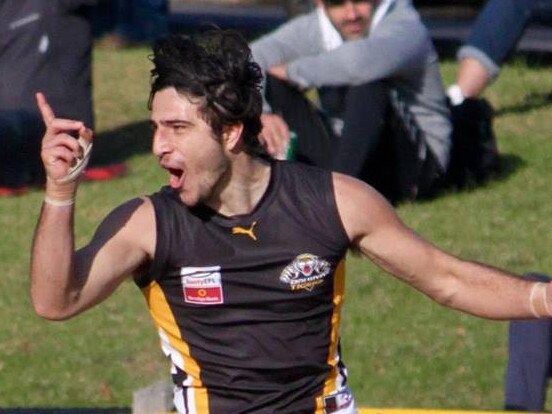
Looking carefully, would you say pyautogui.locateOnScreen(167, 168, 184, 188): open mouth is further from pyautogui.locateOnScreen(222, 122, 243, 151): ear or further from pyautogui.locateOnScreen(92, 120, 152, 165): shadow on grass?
pyautogui.locateOnScreen(92, 120, 152, 165): shadow on grass

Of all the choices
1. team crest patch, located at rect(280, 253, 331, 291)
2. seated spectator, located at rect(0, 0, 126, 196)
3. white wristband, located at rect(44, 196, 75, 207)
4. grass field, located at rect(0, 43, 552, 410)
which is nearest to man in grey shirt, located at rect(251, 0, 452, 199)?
grass field, located at rect(0, 43, 552, 410)

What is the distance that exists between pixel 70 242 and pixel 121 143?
5722 millimetres

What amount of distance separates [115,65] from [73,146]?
25.8 feet

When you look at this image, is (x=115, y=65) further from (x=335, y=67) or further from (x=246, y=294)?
(x=246, y=294)

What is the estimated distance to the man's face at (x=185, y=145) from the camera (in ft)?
12.5

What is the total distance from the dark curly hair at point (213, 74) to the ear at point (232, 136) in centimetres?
1

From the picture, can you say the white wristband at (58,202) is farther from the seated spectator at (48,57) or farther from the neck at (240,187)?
the seated spectator at (48,57)

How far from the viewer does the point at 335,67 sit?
7.36 meters

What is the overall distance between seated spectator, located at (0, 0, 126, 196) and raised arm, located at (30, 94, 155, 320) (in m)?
4.60

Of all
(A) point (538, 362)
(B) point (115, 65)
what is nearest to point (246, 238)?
(A) point (538, 362)

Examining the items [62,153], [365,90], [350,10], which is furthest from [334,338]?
[350,10]

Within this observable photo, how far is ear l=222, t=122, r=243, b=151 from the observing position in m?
3.91

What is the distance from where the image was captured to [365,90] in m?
7.28

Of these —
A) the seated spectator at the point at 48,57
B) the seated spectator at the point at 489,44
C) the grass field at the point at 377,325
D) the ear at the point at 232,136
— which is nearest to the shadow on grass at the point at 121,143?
the grass field at the point at 377,325
